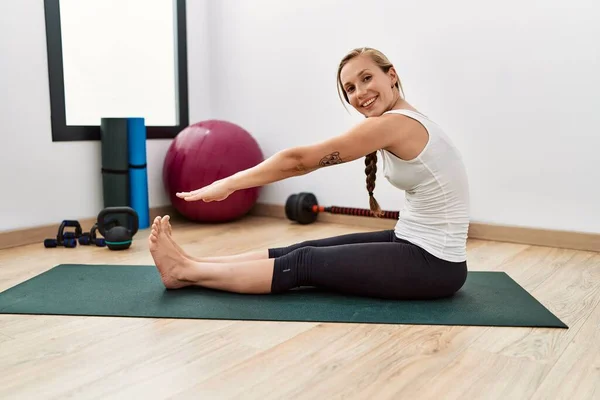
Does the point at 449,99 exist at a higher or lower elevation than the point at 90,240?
higher

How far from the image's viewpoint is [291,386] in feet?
4.02

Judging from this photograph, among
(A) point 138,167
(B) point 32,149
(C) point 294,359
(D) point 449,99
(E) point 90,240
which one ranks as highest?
(D) point 449,99

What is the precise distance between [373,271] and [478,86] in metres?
1.57

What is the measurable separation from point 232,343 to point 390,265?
586mm

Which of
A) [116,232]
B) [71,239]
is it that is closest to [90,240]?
[71,239]

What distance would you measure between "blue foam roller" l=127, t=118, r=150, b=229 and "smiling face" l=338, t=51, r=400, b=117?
1.75m

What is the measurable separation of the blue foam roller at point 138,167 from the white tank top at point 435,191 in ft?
6.03

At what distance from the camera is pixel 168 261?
1.89m

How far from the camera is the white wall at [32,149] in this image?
2740 millimetres

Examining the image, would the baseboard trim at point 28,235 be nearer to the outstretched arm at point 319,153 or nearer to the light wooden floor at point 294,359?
the light wooden floor at point 294,359

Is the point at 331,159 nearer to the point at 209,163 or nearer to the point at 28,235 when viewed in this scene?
the point at 209,163

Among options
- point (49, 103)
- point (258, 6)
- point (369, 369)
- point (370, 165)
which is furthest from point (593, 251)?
point (49, 103)

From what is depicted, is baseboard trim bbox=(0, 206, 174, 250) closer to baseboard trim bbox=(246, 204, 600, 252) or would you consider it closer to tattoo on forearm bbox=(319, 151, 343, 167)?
baseboard trim bbox=(246, 204, 600, 252)

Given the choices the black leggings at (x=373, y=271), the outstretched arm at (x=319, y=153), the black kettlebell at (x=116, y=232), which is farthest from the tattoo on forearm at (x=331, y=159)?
the black kettlebell at (x=116, y=232)
